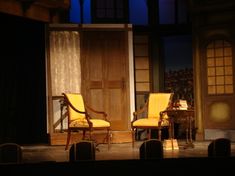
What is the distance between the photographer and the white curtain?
367 inches

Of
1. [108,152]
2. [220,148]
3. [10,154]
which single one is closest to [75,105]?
[108,152]

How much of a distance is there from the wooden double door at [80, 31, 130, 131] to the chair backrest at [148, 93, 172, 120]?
3.00ft

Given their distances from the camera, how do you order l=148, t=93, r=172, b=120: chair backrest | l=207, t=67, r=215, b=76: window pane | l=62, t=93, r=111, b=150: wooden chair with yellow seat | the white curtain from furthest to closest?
1. l=207, t=67, r=215, b=76: window pane
2. the white curtain
3. l=148, t=93, r=172, b=120: chair backrest
4. l=62, t=93, r=111, b=150: wooden chair with yellow seat

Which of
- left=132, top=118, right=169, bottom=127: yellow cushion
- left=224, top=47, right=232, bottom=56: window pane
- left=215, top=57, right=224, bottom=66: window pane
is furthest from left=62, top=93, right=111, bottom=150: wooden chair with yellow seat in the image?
left=224, top=47, right=232, bottom=56: window pane

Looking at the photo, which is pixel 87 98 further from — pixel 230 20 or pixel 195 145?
pixel 230 20

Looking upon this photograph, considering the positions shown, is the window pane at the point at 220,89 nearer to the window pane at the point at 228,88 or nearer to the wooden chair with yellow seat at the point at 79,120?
the window pane at the point at 228,88

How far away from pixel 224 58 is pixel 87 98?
2648 millimetres

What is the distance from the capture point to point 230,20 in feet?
30.9

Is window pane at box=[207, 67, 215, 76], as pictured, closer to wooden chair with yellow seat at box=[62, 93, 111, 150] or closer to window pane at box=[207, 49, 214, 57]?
window pane at box=[207, 49, 214, 57]

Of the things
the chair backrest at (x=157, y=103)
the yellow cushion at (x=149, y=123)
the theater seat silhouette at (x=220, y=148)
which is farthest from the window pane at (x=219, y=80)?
the theater seat silhouette at (x=220, y=148)

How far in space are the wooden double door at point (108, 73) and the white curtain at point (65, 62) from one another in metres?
0.13

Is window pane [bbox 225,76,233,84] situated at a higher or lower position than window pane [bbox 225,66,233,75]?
lower

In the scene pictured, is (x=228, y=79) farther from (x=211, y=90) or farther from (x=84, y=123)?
(x=84, y=123)

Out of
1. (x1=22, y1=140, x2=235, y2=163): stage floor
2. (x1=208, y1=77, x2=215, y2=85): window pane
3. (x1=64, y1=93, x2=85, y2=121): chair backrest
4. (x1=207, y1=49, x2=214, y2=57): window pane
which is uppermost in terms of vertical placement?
(x1=207, y1=49, x2=214, y2=57): window pane
